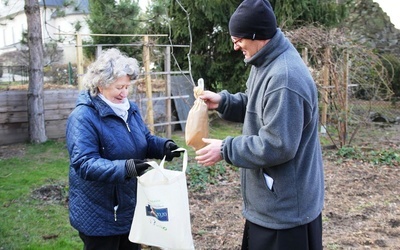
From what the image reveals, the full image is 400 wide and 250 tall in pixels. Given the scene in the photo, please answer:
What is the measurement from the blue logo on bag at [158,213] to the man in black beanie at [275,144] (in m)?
0.38

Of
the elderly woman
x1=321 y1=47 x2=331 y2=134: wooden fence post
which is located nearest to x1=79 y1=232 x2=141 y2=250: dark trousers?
the elderly woman

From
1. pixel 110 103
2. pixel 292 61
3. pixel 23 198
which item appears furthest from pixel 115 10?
pixel 292 61

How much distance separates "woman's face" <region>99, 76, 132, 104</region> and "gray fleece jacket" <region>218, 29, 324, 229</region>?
2.28ft

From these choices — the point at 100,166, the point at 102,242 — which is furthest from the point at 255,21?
the point at 102,242

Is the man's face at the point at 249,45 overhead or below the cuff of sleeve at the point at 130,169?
overhead

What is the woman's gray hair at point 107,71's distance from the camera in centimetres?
233

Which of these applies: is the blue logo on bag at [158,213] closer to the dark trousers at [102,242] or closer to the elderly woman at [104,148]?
the elderly woman at [104,148]

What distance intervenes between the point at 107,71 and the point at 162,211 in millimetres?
765

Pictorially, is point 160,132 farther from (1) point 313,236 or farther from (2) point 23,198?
(1) point 313,236

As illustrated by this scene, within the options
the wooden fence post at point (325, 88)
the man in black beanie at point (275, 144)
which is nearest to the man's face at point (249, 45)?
the man in black beanie at point (275, 144)

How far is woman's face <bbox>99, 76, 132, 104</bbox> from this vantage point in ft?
7.72

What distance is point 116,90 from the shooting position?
2.36 meters

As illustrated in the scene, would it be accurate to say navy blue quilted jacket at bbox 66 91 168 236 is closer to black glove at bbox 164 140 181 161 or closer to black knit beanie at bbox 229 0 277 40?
black glove at bbox 164 140 181 161

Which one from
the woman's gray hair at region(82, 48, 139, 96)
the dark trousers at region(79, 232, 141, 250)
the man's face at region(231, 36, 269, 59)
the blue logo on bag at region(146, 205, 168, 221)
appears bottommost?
the dark trousers at region(79, 232, 141, 250)
